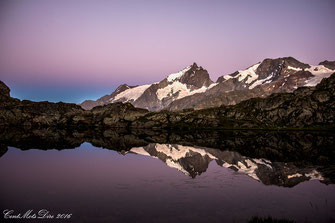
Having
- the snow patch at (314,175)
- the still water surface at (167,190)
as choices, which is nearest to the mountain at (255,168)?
the snow patch at (314,175)

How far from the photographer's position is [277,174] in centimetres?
6000

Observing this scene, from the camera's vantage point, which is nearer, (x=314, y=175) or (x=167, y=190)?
(x=167, y=190)

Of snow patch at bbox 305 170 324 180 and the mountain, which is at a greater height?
the mountain

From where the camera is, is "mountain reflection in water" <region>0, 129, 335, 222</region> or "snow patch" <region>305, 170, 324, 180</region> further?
"snow patch" <region>305, 170, 324, 180</region>

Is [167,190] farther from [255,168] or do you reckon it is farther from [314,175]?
[314,175]

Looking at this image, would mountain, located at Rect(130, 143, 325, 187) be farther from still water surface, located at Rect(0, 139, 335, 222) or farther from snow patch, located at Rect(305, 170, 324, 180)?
still water surface, located at Rect(0, 139, 335, 222)

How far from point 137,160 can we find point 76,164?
55.6 ft

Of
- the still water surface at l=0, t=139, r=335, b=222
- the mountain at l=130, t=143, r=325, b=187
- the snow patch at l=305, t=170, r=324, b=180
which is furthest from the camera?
the mountain at l=130, t=143, r=325, b=187

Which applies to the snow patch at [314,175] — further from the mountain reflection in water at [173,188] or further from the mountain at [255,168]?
the mountain reflection in water at [173,188]

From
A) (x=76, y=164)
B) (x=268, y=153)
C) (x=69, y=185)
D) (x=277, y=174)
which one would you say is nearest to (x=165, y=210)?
(x=69, y=185)

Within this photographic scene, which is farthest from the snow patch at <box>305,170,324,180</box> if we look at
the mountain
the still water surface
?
the still water surface

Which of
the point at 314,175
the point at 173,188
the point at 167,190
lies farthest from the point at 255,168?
the point at 167,190

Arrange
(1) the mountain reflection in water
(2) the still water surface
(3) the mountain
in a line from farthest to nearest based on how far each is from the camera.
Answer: (3) the mountain < (1) the mountain reflection in water < (2) the still water surface

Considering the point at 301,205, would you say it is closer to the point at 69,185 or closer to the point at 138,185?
the point at 138,185
